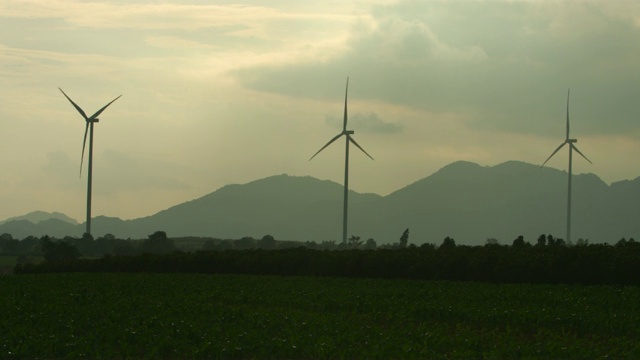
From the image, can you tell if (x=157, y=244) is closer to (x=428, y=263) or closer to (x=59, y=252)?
(x=59, y=252)

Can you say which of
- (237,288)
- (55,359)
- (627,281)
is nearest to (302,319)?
(55,359)

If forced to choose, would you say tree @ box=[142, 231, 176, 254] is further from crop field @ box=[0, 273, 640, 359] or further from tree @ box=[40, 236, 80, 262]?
crop field @ box=[0, 273, 640, 359]

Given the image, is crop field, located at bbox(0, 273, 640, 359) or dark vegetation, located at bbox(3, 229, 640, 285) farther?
dark vegetation, located at bbox(3, 229, 640, 285)

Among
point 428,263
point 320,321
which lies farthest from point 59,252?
point 320,321

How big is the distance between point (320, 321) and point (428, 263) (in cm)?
3023

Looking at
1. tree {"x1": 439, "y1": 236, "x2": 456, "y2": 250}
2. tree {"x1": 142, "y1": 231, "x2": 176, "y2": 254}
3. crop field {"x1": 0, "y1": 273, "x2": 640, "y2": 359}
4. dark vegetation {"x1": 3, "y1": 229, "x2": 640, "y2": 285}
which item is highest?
tree {"x1": 142, "y1": 231, "x2": 176, "y2": 254}

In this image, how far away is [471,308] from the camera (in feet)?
145

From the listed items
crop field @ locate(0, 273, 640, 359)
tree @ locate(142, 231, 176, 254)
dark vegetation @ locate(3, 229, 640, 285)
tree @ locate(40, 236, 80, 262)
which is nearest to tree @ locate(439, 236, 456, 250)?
dark vegetation @ locate(3, 229, 640, 285)

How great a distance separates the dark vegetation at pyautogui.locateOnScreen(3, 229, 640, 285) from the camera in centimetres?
6147

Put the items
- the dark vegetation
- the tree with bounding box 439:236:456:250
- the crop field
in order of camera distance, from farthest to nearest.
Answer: the tree with bounding box 439:236:456:250
the dark vegetation
the crop field

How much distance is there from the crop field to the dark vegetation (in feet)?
16.2

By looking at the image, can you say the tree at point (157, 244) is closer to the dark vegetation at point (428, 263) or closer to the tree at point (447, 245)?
the dark vegetation at point (428, 263)

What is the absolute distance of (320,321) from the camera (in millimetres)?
39344

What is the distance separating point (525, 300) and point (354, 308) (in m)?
9.06
